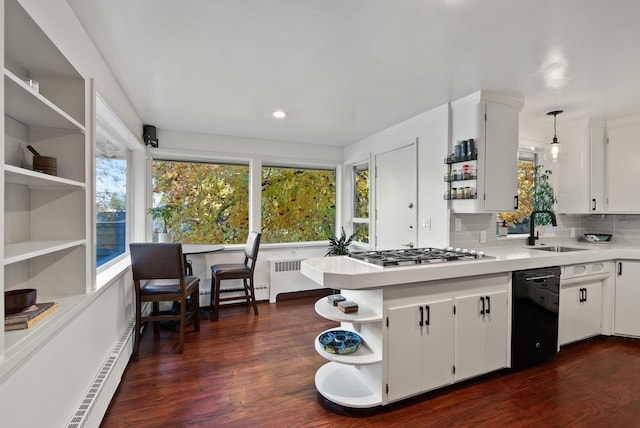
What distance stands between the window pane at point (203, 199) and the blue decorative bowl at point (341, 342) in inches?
103

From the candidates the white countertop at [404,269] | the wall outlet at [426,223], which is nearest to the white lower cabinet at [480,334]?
the white countertop at [404,269]

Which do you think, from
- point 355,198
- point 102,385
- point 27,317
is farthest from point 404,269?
point 355,198

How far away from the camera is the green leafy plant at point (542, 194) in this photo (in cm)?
371

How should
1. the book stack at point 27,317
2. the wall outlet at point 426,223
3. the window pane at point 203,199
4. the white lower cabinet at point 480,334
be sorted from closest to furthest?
the book stack at point 27,317 < the white lower cabinet at point 480,334 < the wall outlet at point 426,223 < the window pane at point 203,199

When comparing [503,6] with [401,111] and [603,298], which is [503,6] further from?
[603,298]

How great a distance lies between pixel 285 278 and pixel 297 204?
120 centimetres

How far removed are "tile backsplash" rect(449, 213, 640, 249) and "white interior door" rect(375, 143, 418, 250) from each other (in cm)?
50

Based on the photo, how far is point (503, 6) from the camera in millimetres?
1544

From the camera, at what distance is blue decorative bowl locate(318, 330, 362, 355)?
1979 millimetres

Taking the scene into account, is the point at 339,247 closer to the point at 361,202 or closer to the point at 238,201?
the point at 361,202

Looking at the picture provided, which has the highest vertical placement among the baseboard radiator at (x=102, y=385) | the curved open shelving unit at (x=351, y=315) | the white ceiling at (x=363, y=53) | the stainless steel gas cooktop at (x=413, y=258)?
the white ceiling at (x=363, y=53)

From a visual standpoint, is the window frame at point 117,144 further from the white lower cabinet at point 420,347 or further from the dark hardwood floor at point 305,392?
the white lower cabinet at point 420,347

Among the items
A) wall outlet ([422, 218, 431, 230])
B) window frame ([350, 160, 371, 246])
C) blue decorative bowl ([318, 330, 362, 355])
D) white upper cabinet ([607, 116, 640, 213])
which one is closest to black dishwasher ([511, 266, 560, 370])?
wall outlet ([422, 218, 431, 230])

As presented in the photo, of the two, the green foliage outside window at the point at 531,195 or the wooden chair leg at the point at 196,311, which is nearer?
the wooden chair leg at the point at 196,311
